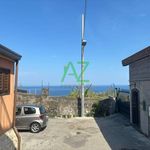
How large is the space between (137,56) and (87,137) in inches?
214

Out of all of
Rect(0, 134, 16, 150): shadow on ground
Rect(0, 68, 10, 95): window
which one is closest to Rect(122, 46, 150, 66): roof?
Rect(0, 68, 10, 95): window

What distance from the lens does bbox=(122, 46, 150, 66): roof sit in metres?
15.4

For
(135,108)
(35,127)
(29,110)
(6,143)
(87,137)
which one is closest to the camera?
(6,143)

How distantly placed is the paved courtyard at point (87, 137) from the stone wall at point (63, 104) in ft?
13.8

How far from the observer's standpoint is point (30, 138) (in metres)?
17.2

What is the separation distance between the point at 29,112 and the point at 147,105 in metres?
7.24

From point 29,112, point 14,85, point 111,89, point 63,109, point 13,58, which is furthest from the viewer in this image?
point 111,89

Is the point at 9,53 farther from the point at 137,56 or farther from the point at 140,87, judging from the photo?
the point at 140,87

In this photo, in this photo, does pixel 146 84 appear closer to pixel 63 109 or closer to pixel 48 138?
pixel 48 138

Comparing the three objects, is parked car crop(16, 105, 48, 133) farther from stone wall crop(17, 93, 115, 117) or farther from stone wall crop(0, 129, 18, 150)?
stone wall crop(17, 93, 115, 117)

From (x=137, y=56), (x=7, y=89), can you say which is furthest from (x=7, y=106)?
(x=137, y=56)

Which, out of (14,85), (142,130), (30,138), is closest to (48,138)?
(30,138)

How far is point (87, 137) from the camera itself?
17547 millimetres

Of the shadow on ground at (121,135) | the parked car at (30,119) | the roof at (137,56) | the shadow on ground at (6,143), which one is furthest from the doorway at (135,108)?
the shadow on ground at (6,143)
